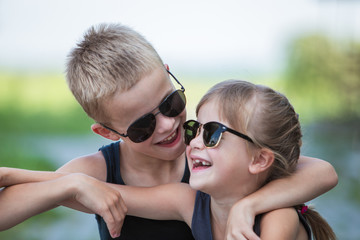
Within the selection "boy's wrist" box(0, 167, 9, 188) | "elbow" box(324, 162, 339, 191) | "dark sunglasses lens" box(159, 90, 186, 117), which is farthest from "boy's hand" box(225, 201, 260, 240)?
"boy's wrist" box(0, 167, 9, 188)

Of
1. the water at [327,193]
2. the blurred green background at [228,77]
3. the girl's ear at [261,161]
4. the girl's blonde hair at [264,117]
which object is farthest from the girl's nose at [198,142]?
the blurred green background at [228,77]

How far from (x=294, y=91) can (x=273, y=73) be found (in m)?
0.63

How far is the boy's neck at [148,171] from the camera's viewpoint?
8.29ft

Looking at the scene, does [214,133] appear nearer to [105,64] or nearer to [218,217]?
[218,217]

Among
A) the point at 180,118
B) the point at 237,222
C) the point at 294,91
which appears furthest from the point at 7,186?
the point at 294,91

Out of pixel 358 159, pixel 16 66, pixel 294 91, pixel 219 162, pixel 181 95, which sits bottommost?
pixel 358 159

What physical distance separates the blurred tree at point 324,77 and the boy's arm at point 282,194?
6644mm

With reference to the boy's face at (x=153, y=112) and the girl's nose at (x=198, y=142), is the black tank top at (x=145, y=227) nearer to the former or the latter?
the boy's face at (x=153, y=112)

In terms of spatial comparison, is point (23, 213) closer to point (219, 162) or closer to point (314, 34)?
point (219, 162)

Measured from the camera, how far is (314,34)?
8766 millimetres

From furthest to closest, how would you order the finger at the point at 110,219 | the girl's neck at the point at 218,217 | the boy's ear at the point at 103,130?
the boy's ear at the point at 103,130 < the girl's neck at the point at 218,217 < the finger at the point at 110,219

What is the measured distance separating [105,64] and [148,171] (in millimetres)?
673

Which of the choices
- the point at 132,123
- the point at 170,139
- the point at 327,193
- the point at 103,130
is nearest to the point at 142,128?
the point at 132,123

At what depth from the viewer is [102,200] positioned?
6.60 feet
